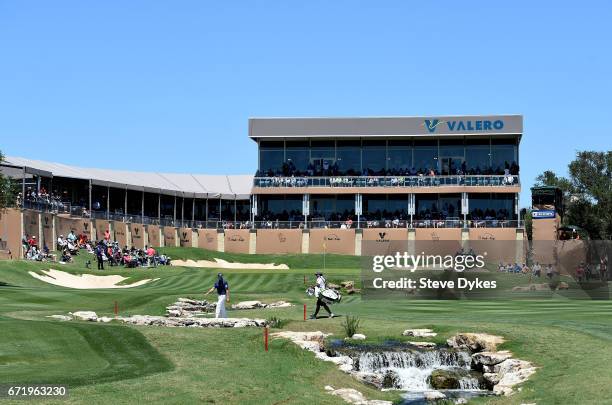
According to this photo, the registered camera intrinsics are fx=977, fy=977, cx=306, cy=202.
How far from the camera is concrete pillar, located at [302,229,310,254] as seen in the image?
298 feet

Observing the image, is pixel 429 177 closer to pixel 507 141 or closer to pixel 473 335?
pixel 507 141

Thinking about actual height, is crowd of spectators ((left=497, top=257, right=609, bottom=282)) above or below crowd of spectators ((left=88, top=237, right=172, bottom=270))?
below

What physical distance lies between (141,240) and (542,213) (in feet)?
113

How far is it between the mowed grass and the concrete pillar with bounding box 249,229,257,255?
44.4m

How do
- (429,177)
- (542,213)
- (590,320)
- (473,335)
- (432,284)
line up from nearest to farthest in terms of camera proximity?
(473,335), (590,320), (432,284), (542,213), (429,177)

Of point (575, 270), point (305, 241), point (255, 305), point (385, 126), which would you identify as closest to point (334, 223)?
point (305, 241)

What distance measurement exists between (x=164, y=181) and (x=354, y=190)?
989 inches

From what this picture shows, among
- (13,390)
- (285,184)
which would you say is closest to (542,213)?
(285,184)

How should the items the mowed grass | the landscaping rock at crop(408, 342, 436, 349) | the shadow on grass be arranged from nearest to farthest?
the mowed grass
the shadow on grass
the landscaping rock at crop(408, 342, 436, 349)

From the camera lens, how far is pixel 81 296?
48375 mm

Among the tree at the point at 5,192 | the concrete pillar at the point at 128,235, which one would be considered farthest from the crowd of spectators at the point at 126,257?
the tree at the point at 5,192

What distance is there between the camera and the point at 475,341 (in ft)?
109

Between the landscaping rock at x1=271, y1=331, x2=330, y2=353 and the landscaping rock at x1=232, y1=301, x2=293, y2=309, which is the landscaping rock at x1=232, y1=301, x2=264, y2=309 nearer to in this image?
the landscaping rock at x1=232, y1=301, x2=293, y2=309

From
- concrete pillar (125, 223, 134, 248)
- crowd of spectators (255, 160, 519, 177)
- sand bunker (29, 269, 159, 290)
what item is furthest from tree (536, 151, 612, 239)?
sand bunker (29, 269, 159, 290)
